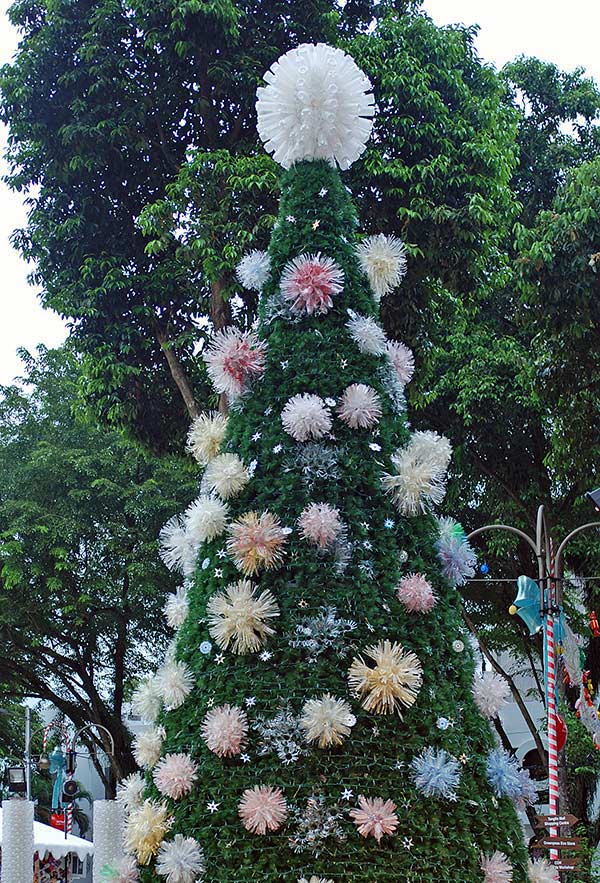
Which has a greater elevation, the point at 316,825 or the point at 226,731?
the point at 226,731

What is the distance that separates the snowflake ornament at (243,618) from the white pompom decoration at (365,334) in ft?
3.77

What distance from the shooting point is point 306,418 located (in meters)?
4.64

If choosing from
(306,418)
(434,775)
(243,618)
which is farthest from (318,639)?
(306,418)

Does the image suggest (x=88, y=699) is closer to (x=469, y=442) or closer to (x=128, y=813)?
(x=469, y=442)

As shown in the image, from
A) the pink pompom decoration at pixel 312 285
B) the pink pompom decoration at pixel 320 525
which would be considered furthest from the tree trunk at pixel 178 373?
the pink pompom decoration at pixel 320 525

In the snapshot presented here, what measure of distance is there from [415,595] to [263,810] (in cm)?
99

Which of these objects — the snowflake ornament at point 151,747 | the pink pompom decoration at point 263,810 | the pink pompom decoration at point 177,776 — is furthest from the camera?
the snowflake ornament at point 151,747

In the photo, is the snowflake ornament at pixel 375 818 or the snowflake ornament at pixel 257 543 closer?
the snowflake ornament at pixel 375 818

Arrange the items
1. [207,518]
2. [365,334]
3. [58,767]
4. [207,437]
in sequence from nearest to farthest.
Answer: [207,518]
[365,334]
[207,437]
[58,767]

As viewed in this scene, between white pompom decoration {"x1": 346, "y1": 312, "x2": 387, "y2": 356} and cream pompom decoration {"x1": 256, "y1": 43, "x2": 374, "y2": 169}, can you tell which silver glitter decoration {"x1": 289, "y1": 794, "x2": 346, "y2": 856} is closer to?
white pompom decoration {"x1": 346, "y1": 312, "x2": 387, "y2": 356}

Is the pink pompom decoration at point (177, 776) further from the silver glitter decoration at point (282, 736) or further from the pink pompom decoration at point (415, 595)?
the pink pompom decoration at point (415, 595)

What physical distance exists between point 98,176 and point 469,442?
7740 mm

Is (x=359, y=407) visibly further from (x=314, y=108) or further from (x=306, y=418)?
(x=314, y=108)

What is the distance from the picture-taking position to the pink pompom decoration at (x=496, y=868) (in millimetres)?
4238
